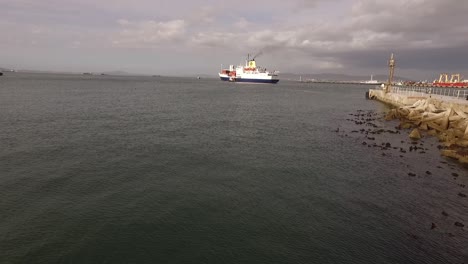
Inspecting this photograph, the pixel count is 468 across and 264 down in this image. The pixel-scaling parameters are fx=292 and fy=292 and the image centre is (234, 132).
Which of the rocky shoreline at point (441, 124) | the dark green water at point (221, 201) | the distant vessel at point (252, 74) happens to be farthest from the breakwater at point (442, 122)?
the distant vessel at point (252, 74)

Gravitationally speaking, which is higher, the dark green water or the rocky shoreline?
the rocky shoreline

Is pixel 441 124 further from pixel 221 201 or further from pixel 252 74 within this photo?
pixel 252 74

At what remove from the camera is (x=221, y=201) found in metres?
16.1

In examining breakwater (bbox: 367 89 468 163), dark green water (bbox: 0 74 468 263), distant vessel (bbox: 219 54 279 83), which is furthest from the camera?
distant vessel (bbox: 219 54 279 83)

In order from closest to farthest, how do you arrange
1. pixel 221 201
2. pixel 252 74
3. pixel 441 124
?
pixel 221 201, pixel 441 124, pixel 252 74

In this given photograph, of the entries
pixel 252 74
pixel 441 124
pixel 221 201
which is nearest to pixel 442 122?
pixel 441 124

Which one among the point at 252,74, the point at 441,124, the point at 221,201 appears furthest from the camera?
the point at 252,74

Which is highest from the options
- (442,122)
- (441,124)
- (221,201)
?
(442,122)

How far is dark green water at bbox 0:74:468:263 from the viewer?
11.8 metres

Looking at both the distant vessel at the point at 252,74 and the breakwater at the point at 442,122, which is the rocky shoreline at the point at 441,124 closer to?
the breakwater at the point at 442,122

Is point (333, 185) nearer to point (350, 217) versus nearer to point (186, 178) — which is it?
point (350, 217)

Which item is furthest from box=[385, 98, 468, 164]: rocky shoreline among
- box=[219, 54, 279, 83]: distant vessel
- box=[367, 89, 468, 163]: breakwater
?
box=[219, 54, 279, 83]: distant vessel

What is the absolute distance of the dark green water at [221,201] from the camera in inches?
465

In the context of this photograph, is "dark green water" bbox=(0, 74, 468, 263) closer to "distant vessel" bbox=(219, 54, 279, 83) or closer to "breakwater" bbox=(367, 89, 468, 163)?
"breakwater" bbox=(367, 89, 468, 163)
